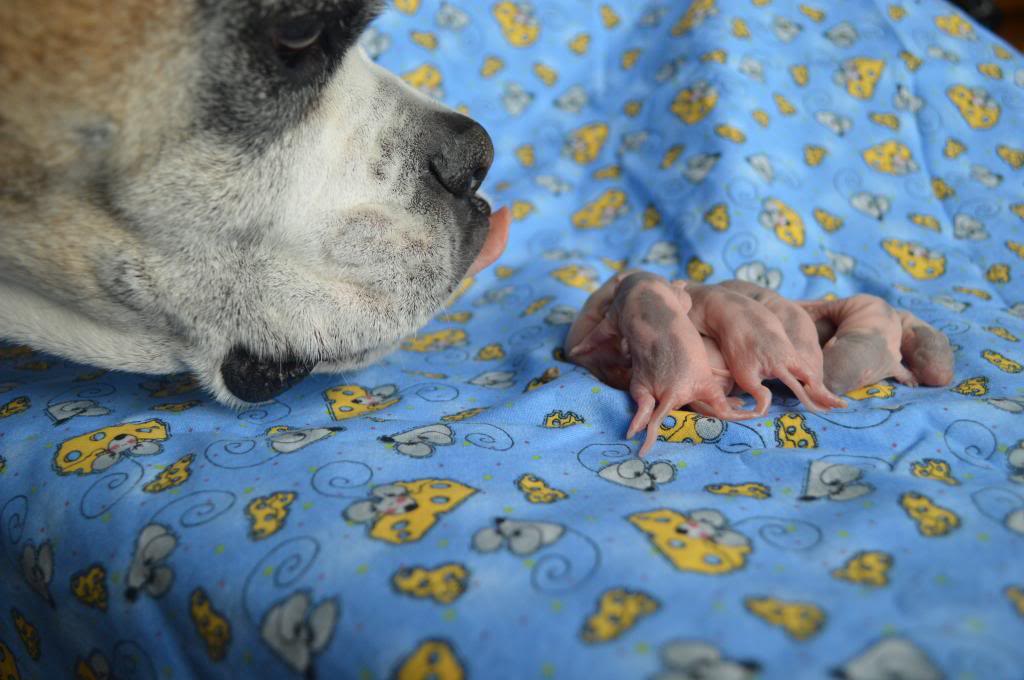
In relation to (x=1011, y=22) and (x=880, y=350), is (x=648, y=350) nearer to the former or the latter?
(x=880, y=350)

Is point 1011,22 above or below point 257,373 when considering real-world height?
above

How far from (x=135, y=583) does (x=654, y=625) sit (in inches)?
18.6

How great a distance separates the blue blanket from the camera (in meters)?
0.58

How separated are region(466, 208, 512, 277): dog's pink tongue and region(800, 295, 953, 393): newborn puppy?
48 centimetres

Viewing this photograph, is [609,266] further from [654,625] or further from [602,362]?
[654,625]

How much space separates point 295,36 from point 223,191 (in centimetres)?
17

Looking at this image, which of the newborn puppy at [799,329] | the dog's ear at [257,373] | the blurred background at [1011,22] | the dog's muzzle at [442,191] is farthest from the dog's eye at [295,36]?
the blurred background at [1011,22]

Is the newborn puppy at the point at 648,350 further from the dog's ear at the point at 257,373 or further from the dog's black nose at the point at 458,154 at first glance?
the dog's ear at the point at 257,373

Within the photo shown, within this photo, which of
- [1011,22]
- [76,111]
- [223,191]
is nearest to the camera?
[76,111]

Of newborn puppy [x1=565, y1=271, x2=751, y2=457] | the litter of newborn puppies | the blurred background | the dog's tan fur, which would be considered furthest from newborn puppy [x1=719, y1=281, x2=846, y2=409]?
the blurred background

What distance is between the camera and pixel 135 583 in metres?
0.73

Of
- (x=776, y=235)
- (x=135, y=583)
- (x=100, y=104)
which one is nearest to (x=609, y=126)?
(x=776, y=235)

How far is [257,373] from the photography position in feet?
3.12

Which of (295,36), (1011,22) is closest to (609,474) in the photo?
(295,36)
